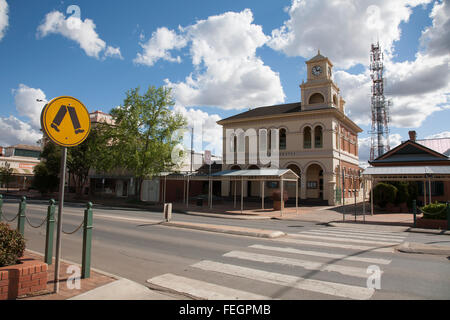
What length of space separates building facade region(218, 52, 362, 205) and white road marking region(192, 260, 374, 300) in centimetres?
2430

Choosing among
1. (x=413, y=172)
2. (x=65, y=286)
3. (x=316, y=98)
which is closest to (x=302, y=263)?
(x=65, y=286)

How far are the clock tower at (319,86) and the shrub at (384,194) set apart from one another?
993 cm

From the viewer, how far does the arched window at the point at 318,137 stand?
30744mm

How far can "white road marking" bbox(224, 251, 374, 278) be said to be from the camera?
6.34m

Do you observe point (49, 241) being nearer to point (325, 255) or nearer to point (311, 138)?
point (325, 255)

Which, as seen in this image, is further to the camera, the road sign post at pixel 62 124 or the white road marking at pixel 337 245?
the white road marking at pixel 337 245

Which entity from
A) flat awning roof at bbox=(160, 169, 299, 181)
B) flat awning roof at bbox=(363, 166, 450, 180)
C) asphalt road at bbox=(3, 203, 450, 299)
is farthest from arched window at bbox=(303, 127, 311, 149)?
asphalt road at bbox=(3, 203, 450, 299)

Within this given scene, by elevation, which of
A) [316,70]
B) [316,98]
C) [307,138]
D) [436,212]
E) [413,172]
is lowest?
[436,212]

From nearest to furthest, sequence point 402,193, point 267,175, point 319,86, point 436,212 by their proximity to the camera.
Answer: point 436,212 → point 267,175 → point 402,193 → point 319,86

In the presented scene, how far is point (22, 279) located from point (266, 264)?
192 inches

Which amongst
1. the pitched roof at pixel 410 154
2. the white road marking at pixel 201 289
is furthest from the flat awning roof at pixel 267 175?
the white road marking at pixel 201 289

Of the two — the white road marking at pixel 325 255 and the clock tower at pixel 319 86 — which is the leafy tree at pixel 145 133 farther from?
the white road marking at pixel 325 255

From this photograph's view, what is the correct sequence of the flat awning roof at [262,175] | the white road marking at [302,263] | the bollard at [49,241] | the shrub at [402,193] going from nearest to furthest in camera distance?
the white road marking at [302,263] → the bollard at [49,241] → the flat awning roof at [262,175] → the shrub at [402,193]

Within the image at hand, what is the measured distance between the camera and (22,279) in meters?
4.51
